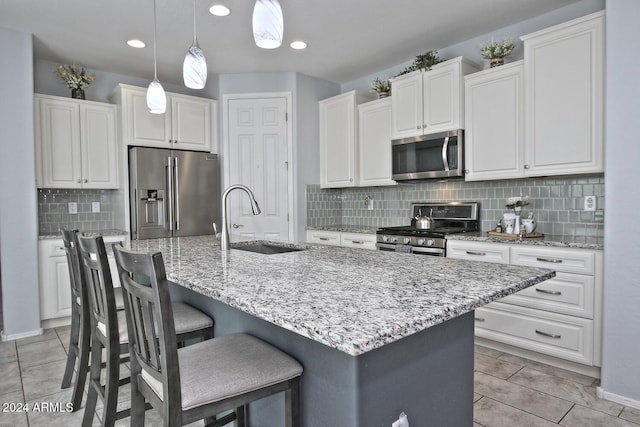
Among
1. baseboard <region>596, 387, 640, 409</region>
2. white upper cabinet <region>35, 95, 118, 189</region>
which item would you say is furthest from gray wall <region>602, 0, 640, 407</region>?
white upper cabinet <region>35, 95, 118, 189</region>

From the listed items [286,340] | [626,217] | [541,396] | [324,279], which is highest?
[626,217]

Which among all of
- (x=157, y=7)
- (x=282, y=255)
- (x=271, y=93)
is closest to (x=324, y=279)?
(x=282, y=255)

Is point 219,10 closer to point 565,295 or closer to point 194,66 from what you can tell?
point 194,66

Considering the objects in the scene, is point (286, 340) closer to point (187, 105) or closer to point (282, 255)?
point (282, 255)

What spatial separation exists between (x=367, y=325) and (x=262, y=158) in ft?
12.8

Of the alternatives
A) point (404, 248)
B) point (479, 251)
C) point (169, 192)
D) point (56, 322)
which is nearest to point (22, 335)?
point (56, 322)

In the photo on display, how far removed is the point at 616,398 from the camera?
229 cm

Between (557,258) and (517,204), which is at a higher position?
(517,204)

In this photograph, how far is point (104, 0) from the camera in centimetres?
288

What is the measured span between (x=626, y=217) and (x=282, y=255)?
195cm

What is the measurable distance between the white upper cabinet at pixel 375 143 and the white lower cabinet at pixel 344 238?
24.8 inches

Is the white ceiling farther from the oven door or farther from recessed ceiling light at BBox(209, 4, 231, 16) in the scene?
the oven door

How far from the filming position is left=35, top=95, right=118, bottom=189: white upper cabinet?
12.4ft

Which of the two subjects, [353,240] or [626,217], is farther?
[353,240]
